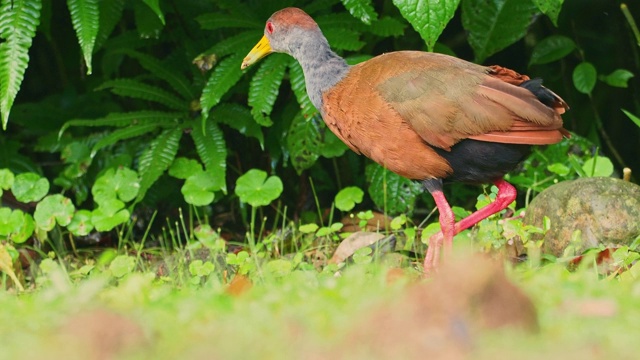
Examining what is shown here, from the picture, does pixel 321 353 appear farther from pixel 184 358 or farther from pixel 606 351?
pixel 606 351

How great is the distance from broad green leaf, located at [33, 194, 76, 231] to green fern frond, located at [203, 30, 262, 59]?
1.26 meters

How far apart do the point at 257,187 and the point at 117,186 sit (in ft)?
2.87

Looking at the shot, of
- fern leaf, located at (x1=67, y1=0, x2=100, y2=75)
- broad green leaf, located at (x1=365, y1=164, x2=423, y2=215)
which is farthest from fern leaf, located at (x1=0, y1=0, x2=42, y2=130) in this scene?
broad green leaf, located at (x1=365, y1=164, x2=423, y2=215)

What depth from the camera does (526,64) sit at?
22.2ft

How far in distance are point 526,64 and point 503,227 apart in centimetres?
217

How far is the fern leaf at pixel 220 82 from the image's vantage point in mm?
5656

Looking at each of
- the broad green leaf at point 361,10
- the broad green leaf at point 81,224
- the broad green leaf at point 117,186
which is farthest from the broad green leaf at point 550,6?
the broad green leaf at point 81,224

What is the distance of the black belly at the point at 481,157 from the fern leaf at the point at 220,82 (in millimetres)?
1579

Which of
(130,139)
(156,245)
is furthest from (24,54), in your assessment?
(156,245)

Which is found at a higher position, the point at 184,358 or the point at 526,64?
the point at 184,358

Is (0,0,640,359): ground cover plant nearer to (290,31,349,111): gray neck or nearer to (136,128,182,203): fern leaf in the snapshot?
(136,128,182,203): fern leaf

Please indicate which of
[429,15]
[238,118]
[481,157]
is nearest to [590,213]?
[481,157]

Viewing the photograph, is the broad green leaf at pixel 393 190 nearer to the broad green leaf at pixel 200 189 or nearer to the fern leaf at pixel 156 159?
the broad green leaf at pixel 200 189

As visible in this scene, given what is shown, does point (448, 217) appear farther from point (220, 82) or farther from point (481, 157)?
point (220, 82)
